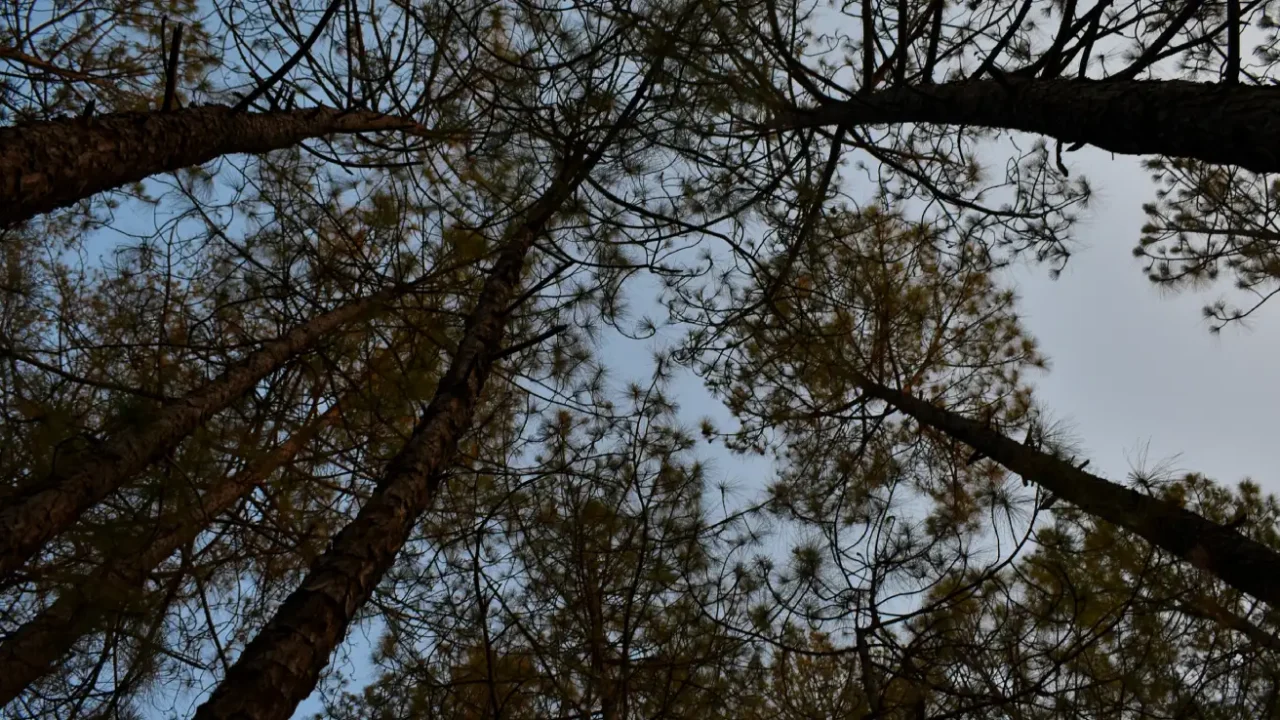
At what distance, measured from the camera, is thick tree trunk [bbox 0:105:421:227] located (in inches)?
99.3

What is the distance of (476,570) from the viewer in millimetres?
2680

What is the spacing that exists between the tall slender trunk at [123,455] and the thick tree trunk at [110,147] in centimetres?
85

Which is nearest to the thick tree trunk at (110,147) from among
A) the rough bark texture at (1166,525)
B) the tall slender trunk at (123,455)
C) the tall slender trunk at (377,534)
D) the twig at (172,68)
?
the twig at (172,68)

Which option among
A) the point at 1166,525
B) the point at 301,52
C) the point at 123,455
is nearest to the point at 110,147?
the point at 301,52


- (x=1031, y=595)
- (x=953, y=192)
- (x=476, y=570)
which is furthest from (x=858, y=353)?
(x=476, y=570)

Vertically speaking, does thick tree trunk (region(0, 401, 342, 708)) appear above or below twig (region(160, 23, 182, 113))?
below

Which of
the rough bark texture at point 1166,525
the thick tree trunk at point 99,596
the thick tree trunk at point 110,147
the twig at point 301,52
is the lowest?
the thick tree trunk at point 99,596

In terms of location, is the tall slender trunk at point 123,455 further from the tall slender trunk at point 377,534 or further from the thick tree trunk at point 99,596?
the tall slender trunk at point 377,534

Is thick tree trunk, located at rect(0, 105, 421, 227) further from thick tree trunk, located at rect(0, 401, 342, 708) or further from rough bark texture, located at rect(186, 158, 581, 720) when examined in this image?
rough bark texture, located at rect(186, 158, 581, 720)

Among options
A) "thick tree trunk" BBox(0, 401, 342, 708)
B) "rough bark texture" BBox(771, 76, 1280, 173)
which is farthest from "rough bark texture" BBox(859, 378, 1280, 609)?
Result: "thick tree trunk" BBox(0, 401, 342, 708)

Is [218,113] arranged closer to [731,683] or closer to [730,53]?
[730,53]

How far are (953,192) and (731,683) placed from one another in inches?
107

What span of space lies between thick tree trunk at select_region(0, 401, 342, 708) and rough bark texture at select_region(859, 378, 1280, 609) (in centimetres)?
353

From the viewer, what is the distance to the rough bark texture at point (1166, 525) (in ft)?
10.9
